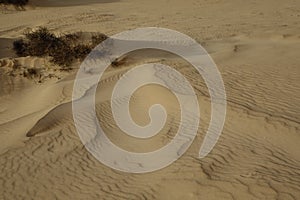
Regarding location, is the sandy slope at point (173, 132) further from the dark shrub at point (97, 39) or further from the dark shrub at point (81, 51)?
the dark shrub at point (97, 39)

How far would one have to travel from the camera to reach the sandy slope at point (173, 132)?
5.10m

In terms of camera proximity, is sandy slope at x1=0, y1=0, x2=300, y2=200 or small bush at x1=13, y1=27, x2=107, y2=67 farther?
small bush at x1=13, y1=27, x2=107, y2=67

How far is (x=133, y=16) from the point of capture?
1736 cm

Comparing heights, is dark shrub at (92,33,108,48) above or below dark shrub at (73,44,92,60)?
above

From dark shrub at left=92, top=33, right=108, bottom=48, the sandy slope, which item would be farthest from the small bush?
the sandy slope

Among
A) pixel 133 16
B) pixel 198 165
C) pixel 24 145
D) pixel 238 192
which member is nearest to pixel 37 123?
pixel 24 145

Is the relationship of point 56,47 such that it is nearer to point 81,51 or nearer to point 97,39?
point 81,51

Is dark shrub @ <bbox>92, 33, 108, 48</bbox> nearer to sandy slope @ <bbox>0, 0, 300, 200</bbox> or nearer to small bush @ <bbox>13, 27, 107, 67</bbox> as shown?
small bush @ <bbox>13, 27, 107, 67</bbox>

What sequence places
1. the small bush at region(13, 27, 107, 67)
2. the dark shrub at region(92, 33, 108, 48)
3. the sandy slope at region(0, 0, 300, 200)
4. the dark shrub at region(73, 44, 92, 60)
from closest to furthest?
the sandy slope at region(0, 0, 300, 200) < the small bush at region(13, 27, 107, 67) < the dark shrub at region(73, 44, 92, 60) < the dark shrub at region(92, 33, 108, 48)

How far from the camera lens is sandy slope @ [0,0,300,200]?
5.10m

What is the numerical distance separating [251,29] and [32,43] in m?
7.16

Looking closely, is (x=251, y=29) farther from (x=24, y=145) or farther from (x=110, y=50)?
(x=24, y=145)

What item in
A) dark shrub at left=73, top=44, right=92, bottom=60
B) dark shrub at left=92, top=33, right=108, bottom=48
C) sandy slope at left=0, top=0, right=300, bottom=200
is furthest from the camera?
dark shrub at left=92, top=33, right=108, bottom=48

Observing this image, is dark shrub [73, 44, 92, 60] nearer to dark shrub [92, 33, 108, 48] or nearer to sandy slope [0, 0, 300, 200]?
dark shrub [92, 33, 108, 48]
